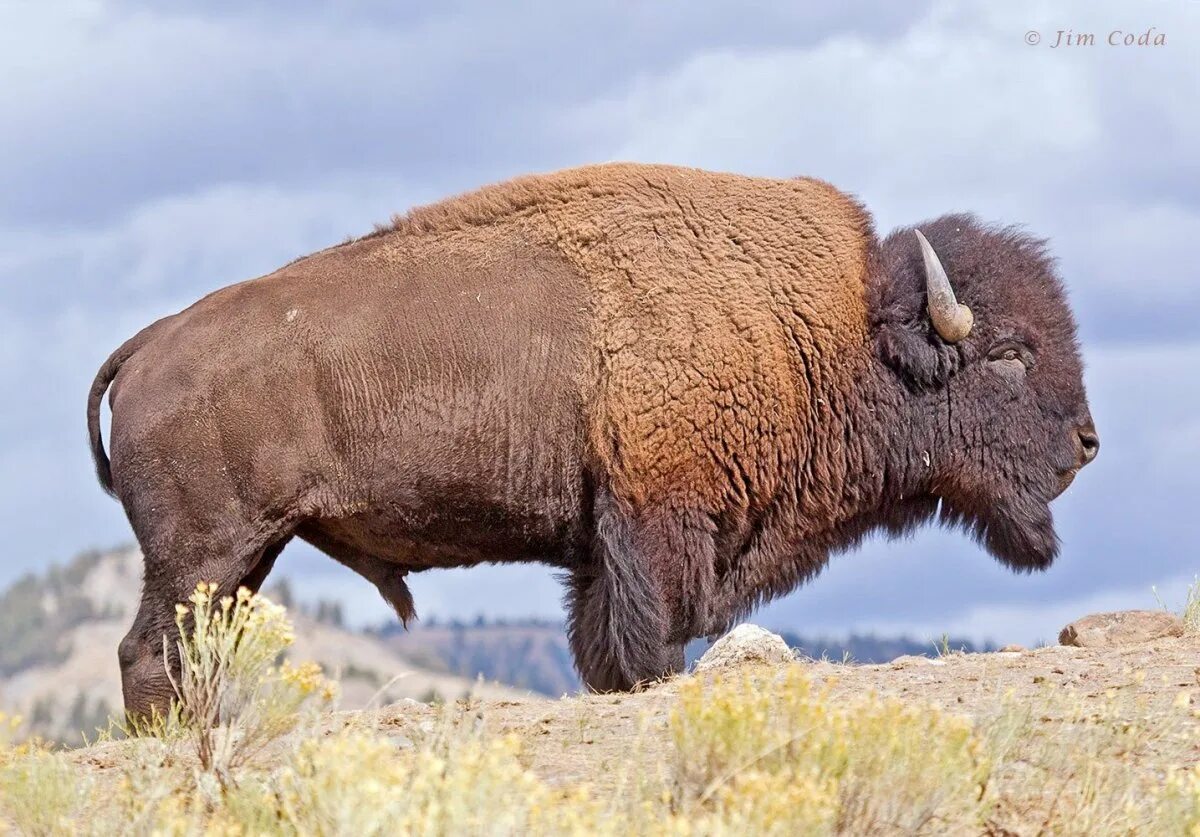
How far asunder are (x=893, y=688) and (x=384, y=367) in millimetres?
2791

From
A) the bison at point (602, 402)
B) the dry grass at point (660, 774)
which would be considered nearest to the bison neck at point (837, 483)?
the bison at point (602, 402)

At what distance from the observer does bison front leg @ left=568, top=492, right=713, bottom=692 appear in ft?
23.9

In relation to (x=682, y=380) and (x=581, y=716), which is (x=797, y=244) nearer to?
(x=682, y=380)

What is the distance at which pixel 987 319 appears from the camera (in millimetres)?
8219

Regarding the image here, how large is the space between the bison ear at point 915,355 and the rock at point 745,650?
1.52 metres

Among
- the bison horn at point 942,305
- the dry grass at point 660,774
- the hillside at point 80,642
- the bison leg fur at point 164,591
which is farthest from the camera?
the hillside at point 80,642

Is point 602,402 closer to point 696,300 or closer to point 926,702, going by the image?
point 696,300

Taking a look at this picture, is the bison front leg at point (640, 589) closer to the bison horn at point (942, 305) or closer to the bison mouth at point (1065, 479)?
the bison horn at point (942, 305)

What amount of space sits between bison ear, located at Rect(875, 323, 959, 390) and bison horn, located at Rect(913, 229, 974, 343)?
0.09 m

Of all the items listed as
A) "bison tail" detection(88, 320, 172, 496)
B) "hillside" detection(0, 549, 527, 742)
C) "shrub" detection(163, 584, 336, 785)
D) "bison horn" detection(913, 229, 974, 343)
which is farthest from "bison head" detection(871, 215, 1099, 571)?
"hillside" detection(0, 549, 527, 742)

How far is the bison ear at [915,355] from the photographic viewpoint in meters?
8.03

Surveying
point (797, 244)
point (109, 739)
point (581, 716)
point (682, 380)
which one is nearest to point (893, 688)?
point (581, 716)

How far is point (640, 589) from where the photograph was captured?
23.9 ft

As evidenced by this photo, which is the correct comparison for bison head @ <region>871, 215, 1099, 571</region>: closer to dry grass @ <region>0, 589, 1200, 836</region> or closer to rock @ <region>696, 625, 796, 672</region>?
rock @ <region>696, 625, 796, 672</region>
